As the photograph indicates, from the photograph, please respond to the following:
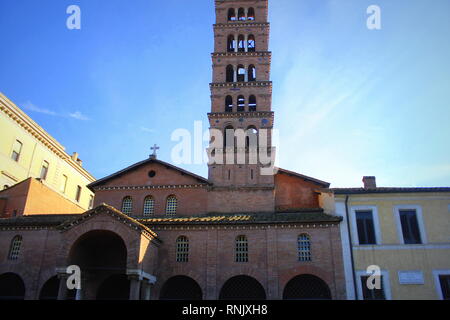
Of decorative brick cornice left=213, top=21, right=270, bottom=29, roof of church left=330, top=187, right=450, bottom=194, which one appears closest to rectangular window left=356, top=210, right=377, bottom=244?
roof of church left=330, top=187, right=450, bottom=194

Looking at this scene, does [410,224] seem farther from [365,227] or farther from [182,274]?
[182,274]

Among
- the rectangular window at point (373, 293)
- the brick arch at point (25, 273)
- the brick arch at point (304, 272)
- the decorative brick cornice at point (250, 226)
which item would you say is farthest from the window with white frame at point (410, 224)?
the brick arch at point (25, 273)

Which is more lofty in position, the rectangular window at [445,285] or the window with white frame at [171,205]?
the window with white frame at [171,205]

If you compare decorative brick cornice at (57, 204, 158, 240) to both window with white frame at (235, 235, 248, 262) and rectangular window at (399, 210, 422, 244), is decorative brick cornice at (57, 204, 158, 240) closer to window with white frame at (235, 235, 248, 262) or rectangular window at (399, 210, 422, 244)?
window with white frame at (235, 235, 248, 262)

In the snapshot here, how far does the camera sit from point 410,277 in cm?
2228

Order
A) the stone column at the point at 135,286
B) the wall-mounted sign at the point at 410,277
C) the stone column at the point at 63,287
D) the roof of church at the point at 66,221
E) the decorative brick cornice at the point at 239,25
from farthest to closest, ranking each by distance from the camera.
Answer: the decorative brick cornice at the point at 239,25 → the roof of church at the point at 66,221 → the wall-mounted sign at the point at 410,277 → the stone column at the point at 63,287 → the stone column at the point at 135,286

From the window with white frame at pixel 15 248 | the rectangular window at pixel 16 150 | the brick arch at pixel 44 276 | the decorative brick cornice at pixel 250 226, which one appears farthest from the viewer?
the rectangular window at pixel 16 150

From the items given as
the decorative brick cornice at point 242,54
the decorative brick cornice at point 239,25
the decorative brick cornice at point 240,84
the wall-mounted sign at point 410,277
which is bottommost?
the wall-mounted sign at point 410,277

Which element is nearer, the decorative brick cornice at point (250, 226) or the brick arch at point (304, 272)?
the brick arch at point (304, 272)

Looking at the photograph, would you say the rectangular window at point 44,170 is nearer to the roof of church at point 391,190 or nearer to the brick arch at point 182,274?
the brick arch at point 182,274

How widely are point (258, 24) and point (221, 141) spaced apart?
10972mm

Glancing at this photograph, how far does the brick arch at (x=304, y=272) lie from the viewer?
2283cm

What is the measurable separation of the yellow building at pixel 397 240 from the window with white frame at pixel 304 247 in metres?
2.04
